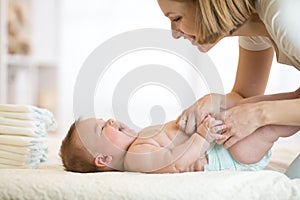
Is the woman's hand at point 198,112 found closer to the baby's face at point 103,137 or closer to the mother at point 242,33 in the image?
the mother at point 242,33

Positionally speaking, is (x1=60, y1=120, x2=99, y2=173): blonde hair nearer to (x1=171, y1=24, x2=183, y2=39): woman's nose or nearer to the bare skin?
the bare skin

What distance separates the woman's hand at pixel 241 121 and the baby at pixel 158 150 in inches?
→ 0.8

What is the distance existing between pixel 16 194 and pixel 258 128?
619 millimetres

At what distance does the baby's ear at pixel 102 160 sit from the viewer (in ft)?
4.17

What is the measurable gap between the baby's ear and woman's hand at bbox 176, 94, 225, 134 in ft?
0.70

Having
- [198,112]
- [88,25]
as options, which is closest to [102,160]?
[198,112]

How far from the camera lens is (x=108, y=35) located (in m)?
4.32

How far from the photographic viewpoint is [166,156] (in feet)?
4.07

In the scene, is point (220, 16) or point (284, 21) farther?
point (220, 16)

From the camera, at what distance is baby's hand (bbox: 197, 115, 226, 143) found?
1252 millimetres

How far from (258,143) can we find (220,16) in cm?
33

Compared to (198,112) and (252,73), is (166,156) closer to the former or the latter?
(198,112)

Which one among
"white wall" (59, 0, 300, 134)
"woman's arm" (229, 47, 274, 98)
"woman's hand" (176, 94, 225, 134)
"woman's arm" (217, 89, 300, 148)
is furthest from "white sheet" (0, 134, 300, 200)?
"white wall" (59, 0, 300, 134)

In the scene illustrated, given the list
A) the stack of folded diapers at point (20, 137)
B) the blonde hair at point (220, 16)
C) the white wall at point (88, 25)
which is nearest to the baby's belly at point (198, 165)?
the blonde hair at point (220, 16)
